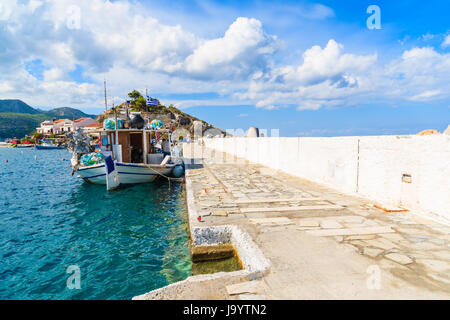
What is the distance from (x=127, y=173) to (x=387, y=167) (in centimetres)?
1266

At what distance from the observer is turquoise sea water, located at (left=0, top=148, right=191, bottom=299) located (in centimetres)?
486

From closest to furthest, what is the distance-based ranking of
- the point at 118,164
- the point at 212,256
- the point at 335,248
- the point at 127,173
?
the point at 335,248, the point at 212,256, the point at 118,164, the point at 127,173

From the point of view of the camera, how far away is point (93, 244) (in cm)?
683

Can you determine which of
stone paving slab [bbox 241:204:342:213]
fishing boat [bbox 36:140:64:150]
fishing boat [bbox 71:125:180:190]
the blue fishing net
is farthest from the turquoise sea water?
fishing boat [bbox 36:140:64:150]

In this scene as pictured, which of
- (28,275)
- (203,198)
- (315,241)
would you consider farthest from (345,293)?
(28,275)

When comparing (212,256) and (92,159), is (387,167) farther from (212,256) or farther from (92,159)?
(92,159)

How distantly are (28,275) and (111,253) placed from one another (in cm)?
170

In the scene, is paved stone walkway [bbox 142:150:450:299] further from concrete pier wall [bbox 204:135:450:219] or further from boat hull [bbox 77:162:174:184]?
boat hull [bbox 77:162:174:184]

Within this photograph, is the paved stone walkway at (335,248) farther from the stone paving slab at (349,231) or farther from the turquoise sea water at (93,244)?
the turquoise sea water at (93,244)

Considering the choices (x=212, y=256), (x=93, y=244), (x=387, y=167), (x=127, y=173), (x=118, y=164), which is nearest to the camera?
(x=212, y=256)

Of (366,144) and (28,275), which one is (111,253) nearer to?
(28,275)

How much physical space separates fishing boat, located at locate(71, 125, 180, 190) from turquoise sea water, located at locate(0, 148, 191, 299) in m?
1.45

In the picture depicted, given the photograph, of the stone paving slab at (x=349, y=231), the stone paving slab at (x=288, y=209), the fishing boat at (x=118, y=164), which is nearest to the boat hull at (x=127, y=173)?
the fishing boat at (x=118, y=164)

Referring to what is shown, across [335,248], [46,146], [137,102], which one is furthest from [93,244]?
[46,146]
